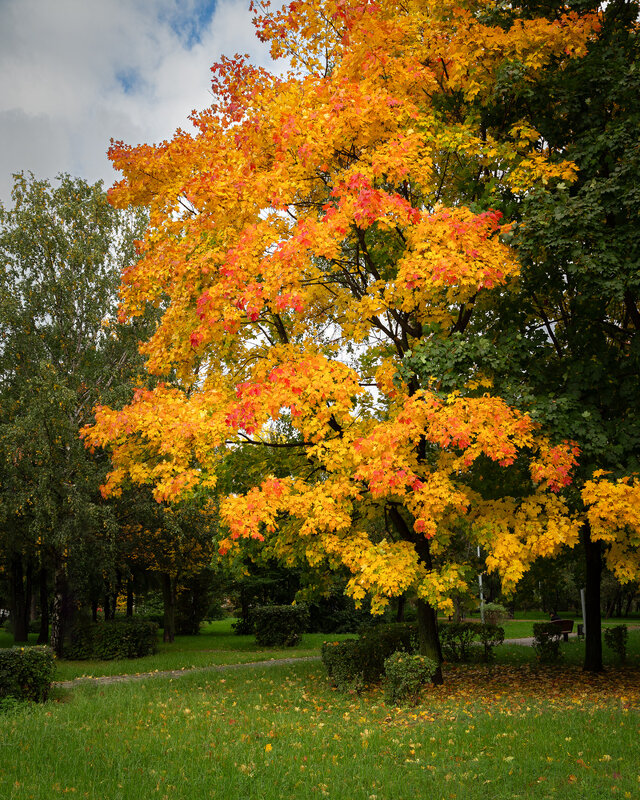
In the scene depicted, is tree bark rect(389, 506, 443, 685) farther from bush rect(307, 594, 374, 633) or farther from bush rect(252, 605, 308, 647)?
bush rect(307, 594, 374, 633)

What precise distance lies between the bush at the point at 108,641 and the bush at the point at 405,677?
11.1 meters

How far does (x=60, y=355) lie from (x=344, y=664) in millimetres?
12725

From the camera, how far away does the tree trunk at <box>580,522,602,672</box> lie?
12.6m

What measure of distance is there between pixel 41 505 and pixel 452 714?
436 inches

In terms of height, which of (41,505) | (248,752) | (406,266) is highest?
(406,266)

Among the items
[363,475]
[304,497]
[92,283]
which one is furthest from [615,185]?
[92,283]

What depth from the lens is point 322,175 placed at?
35.1 ft

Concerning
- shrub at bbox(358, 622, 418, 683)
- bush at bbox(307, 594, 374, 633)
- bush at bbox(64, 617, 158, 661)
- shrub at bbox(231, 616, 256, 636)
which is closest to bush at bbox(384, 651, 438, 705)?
shrub at bbox(358, 622, 418, 683)

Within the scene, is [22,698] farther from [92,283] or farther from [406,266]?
[92,283]

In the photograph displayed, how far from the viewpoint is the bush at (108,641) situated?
57.4ft

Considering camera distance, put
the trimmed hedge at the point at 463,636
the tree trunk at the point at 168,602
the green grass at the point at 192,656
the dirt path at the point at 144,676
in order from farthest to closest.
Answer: the tree trunk at the point at 168,602 → the green grass at the point at 192,656 → the trimmed hedge at the point at 463,636 → the dirt path at the point at 144,676

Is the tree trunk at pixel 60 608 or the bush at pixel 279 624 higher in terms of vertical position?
the tree trunk at pixel 60 608

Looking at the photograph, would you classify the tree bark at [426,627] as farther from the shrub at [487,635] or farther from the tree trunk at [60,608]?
the tree trunk at [60,608]

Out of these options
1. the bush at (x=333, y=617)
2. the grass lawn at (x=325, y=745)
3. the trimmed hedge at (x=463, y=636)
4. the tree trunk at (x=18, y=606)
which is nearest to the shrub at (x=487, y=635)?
the trimmed hedge at (x=463, y=636)
